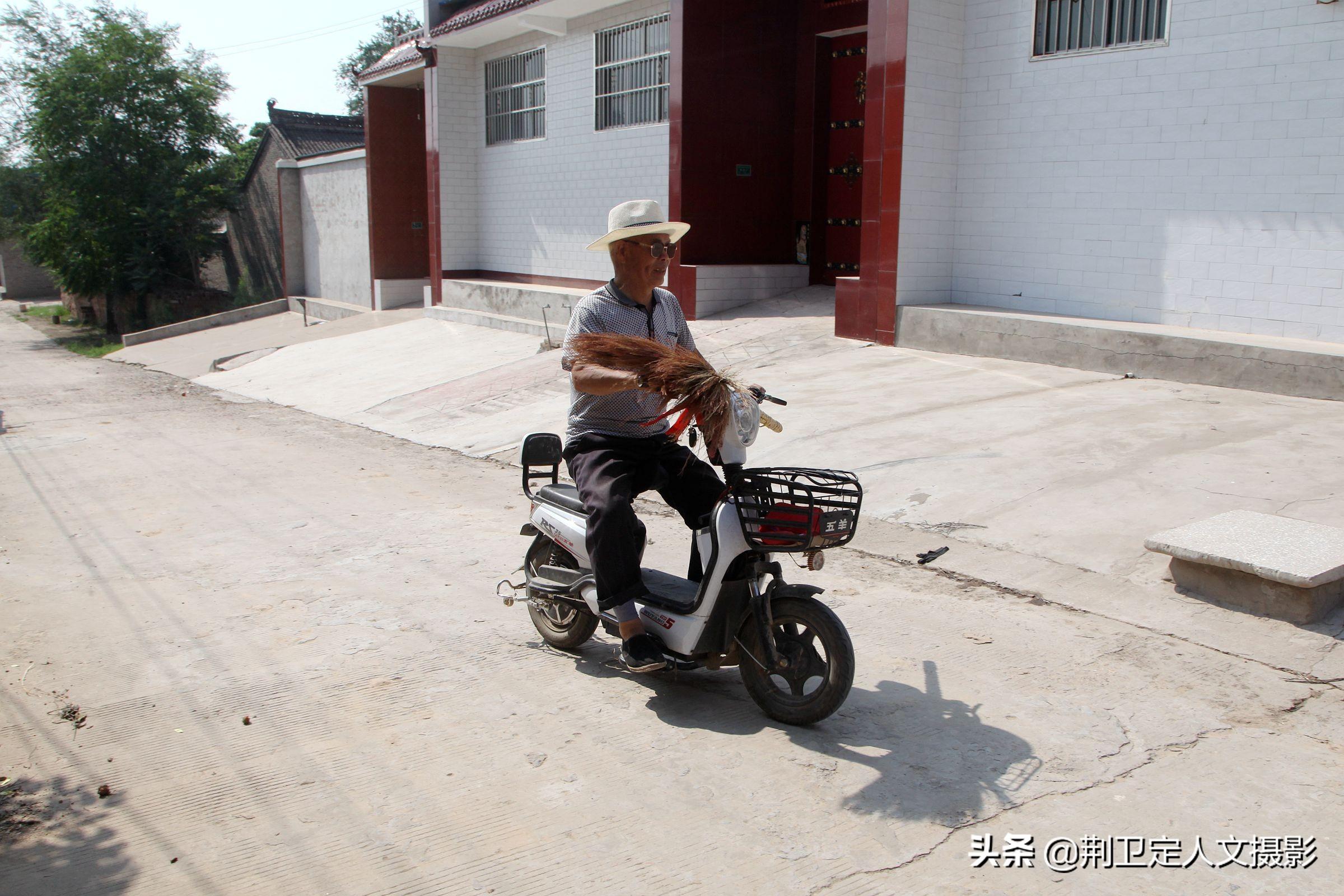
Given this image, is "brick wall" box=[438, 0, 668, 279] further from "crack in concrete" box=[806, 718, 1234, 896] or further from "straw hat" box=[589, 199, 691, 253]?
"crack in concrete" box=[806, 718, 1234, 896]

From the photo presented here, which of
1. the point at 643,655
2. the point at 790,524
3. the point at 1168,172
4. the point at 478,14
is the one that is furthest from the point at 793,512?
the point at 478,14

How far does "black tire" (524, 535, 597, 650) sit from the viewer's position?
443 cm

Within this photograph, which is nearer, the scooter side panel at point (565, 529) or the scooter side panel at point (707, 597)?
the scooter side panel at point (707, 597)

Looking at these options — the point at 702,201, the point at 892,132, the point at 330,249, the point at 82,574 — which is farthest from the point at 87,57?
the point at 82,574

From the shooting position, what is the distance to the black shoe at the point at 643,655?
3.89m

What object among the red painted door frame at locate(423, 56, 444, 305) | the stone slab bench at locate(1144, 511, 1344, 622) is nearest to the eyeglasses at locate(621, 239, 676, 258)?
the stone slab bench at locate(1144, 511, 1344, 622)

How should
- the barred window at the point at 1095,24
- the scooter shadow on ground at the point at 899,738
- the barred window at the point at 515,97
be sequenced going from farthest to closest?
1. the barred window at the point at 515,97
2. the barred window at the point at 1095,24
3. the scooter shadow on ground at the point at 899,738

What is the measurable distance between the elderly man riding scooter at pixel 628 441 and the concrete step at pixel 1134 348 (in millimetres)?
5478

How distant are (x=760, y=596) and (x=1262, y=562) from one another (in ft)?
7.78

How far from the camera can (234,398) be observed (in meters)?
13.3

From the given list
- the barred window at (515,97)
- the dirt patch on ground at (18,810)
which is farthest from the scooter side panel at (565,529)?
the barred window at (515,97)

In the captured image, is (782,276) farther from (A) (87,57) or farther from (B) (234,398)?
(A) (87,57)

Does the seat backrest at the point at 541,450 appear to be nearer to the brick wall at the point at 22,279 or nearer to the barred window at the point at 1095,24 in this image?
the barred window at the point at 1095,24

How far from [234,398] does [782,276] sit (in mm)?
7038
